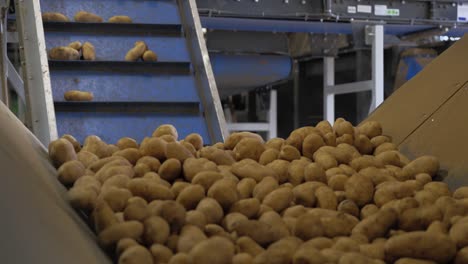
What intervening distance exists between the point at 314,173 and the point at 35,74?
1602mm

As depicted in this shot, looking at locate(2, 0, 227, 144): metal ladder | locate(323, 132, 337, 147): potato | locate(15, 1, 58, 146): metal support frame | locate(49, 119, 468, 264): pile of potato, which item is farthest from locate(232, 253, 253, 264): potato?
locate(2, 0, 227, 144): metal ladder

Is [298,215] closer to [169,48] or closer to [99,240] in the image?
[99,240]

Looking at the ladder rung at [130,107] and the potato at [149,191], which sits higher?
the potato at [149,191]

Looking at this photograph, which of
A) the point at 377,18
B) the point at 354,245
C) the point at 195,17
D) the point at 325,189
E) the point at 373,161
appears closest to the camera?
the point at 354,245

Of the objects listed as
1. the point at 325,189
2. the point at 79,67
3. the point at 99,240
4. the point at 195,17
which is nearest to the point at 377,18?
the point at 195,17

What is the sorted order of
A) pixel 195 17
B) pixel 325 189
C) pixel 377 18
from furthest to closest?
pixel 377 18
pixel 195 17
pixel 325 189

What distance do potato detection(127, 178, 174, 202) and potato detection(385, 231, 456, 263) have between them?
33cm

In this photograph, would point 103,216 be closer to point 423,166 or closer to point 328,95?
point 423,166

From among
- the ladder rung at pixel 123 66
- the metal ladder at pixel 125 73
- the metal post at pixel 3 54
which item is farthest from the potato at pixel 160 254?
the metal post at pixel 3 54

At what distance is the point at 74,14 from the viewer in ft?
9.41

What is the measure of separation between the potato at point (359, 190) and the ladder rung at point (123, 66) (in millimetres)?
1822

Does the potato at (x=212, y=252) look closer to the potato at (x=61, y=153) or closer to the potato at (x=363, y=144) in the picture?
the potato at (x=61, y=153)

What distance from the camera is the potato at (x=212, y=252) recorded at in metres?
0.75

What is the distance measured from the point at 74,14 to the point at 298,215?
7.23ft
